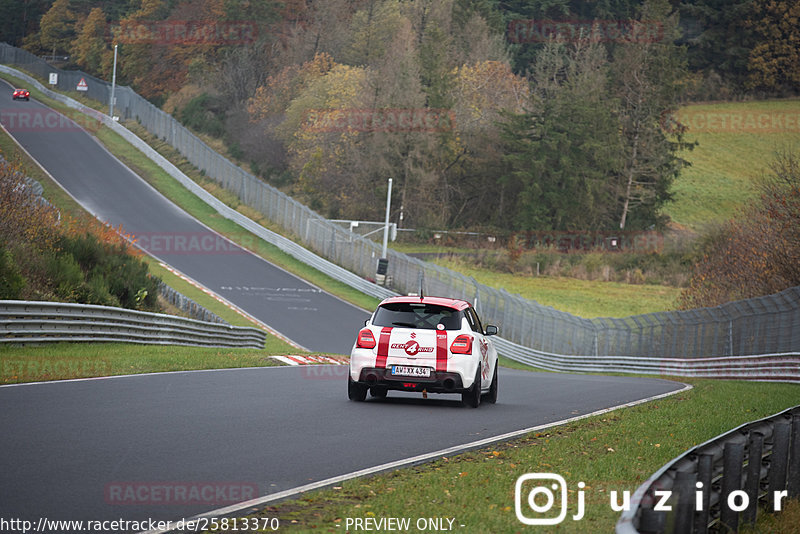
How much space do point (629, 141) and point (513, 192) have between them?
14.8 m

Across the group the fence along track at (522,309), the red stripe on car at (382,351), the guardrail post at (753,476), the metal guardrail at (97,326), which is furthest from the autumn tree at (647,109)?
the guardrail post at (753,476)

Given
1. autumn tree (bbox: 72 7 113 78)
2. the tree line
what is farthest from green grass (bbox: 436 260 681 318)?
autumn tree (bbox: 72 7 113 78)

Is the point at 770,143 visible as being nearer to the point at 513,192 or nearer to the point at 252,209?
the point at 513,192

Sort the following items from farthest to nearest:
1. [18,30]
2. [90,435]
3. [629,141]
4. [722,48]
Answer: [18,30]
[722,48]
[629,141]
[90,435]

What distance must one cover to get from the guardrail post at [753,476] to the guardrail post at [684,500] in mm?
2117

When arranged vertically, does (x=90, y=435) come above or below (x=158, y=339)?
above

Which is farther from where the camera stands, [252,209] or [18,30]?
[18,30]

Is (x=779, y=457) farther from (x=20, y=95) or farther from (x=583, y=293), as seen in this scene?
(x=20, y=95)

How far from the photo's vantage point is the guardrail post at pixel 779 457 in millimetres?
8477

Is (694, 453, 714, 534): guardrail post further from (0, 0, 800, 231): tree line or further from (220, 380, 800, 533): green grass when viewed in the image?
(0, 0, 800, 231): tree line

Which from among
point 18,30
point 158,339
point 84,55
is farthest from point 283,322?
point 18,30

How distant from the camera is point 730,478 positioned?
727 cm

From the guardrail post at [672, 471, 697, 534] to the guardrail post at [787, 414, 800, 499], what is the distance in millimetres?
3491

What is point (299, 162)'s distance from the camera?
301ft
